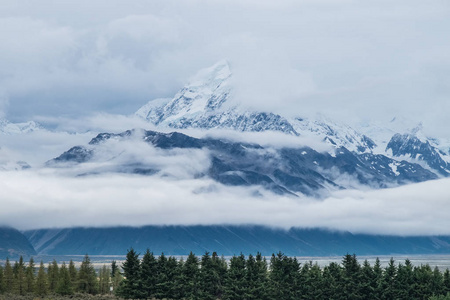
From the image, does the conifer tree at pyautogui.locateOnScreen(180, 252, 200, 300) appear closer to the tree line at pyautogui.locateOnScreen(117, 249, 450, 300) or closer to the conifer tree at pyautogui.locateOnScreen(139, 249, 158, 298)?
the tree line at pyautogui.locateOnScreen(117, 249, 450, 300)

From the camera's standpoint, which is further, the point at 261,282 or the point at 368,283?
the point at 261,282

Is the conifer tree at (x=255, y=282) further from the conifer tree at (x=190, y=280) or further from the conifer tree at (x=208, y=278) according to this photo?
the conifer tree at (x=190, y=280)

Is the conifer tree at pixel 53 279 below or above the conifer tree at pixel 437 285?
above

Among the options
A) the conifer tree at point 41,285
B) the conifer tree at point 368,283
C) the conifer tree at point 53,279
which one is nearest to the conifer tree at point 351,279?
the conifer tree at point 368,283

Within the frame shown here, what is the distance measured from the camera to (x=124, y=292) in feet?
516

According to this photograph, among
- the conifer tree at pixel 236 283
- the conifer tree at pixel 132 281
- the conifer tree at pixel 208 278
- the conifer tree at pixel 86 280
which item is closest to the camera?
the conifer tree at pixel 236 283

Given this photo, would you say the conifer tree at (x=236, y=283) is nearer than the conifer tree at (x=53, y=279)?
Yes

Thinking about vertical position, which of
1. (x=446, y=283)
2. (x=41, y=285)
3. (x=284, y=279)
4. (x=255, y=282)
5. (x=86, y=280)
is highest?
(x=86, y=280)

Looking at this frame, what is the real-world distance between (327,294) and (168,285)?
35.6 meters

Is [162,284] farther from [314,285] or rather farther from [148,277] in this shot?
[314,285]

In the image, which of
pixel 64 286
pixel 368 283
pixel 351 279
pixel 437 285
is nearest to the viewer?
pixel 437 285

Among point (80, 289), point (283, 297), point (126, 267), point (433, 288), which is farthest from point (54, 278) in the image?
point (433, 288)

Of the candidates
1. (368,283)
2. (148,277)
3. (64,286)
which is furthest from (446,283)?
(64,286)

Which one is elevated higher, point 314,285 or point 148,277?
point 148,277
